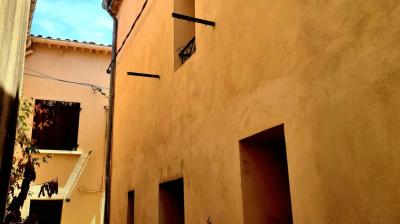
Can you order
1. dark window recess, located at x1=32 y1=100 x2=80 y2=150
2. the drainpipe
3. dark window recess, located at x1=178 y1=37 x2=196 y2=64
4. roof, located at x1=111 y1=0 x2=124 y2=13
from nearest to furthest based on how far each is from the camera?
1. dark window recess, located at x1=178 y1=37 x2=196 y2=64
2. the drainpipe
3. roof, located at x1=111 y1=0 x2=124 y2=13
4. dark window recess, located at x1=32 y1=100 x2=80 y2=150

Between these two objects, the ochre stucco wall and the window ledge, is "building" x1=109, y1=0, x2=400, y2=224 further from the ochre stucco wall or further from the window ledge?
the window ledge

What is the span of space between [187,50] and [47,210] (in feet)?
28.1

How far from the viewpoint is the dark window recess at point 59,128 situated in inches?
515

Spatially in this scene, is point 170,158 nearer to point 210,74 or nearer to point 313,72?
point 210,74

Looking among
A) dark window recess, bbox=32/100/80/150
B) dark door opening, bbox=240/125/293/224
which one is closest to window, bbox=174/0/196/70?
dark door opening, bbox=240/125/293/224

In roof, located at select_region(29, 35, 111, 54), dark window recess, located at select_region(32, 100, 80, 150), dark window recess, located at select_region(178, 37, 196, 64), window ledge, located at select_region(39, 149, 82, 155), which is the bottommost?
window ledge, located at select_region(39, 149, 82, 155)

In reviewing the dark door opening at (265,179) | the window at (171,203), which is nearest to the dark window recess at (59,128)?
the window at (171,203)

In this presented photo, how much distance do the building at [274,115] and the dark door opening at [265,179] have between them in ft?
0.04

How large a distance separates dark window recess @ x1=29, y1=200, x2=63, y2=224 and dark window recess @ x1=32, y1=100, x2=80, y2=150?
1.72m

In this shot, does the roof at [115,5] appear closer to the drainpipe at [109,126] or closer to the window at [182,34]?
the drainpipe at [109,126]

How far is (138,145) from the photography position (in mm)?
8344

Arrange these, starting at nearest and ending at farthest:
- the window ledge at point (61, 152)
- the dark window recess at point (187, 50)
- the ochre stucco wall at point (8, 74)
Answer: the ochre stucco wall at point (8, 74), the dark window recess at point (187, 50), the window ledge at point (61, 152)

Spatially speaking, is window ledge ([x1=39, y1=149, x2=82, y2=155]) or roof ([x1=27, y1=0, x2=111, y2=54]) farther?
roof ([x1=27, y1=0, x2=111, y2=54])

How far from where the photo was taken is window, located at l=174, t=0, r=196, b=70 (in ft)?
22.2
